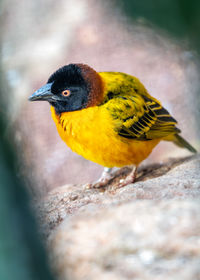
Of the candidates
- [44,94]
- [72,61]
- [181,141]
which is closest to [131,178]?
[181,141]

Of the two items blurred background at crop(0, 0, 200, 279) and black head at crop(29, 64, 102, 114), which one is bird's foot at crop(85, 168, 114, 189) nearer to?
blurred background at crop(0, 0, 200, 279)

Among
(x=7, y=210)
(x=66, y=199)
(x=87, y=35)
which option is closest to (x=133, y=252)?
(x=7, y=210)

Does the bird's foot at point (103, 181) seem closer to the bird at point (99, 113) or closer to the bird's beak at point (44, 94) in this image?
the bird at point (99, 113)

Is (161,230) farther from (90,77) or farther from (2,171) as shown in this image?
(90,77)

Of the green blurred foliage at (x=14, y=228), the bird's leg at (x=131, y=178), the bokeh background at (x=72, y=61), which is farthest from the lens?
the bokeh background at (x=72, y=61)

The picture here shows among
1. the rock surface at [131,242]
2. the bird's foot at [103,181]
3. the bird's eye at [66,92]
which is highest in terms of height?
the bird's eye at [66,92]

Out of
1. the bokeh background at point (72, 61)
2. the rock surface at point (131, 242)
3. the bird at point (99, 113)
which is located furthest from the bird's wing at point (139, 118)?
the rock surface at point (131, 242)

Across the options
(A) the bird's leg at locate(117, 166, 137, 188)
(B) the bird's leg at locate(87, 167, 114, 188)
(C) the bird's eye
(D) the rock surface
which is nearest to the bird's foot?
(B) the bird's leg at locate(87, 167, 114, 188)
